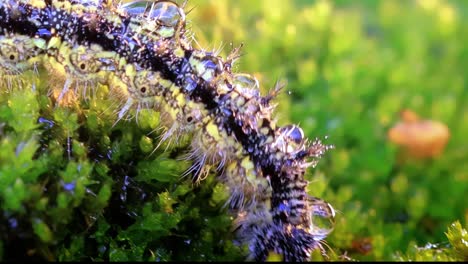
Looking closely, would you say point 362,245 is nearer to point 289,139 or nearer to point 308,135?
point 289,139

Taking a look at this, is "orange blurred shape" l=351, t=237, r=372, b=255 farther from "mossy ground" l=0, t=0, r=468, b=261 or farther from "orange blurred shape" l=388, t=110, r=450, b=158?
"orange blurred shape" l=388, t=110, r=450, b=158

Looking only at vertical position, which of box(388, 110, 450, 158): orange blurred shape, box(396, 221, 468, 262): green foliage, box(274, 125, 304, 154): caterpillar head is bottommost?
box(396, 221, 468, 262): green foliage

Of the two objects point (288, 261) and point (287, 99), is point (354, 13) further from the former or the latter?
point (288, 261)

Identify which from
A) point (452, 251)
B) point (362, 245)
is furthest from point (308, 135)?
point (452, 251)

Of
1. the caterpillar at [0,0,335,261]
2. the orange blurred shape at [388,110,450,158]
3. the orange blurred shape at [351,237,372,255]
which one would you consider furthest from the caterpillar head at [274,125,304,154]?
the orange blurred shape at [388,110,450,158]

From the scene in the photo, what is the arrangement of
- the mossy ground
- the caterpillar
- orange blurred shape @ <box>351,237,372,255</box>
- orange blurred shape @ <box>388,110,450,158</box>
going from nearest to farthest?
the mossy ground → the caterpillar → orange blurred shape @ <box>351,237,372,255</box> → orange blurred shape @ <box>388,110,450,158</box>

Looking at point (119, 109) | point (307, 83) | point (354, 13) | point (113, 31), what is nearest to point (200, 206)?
point (119, 109)
